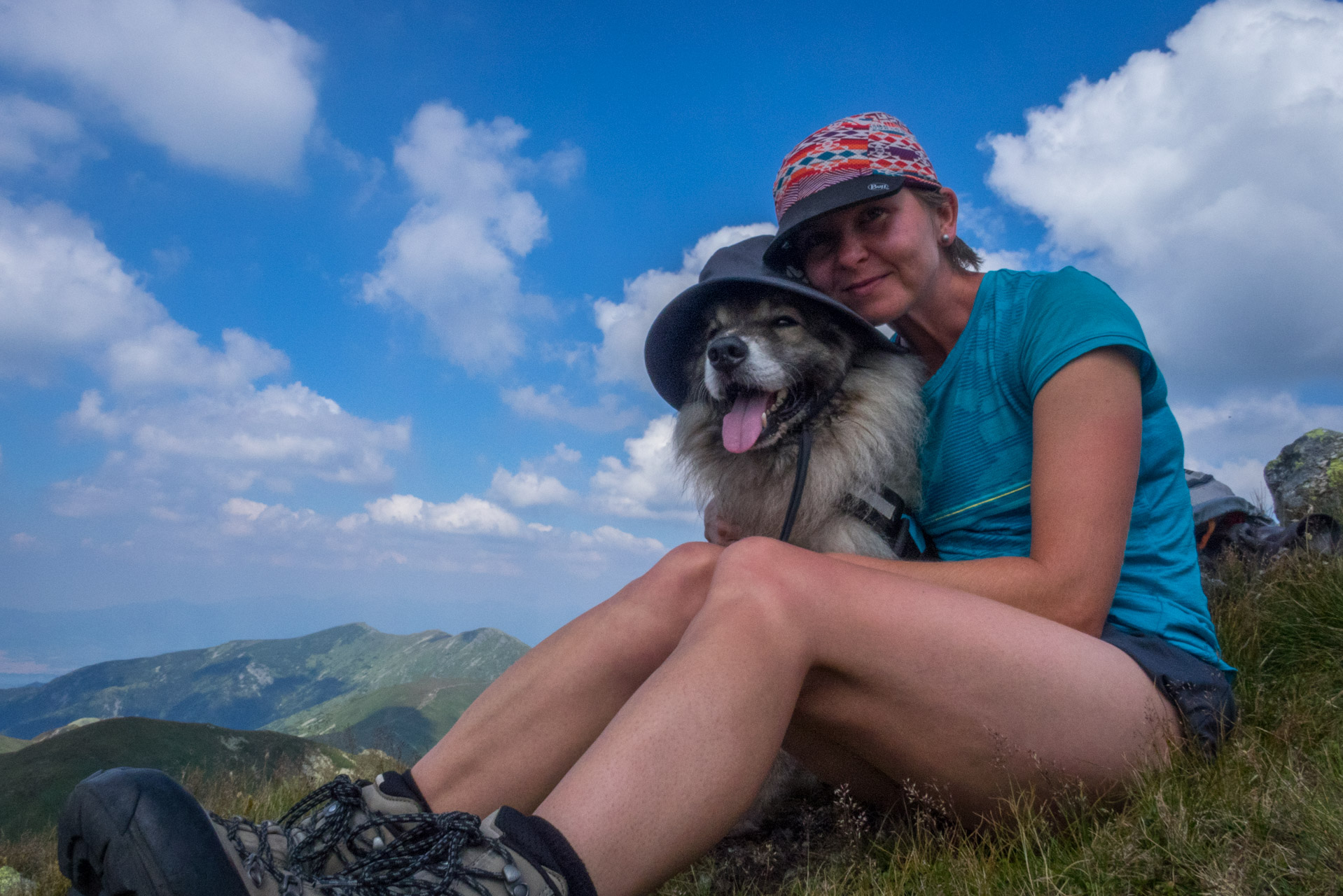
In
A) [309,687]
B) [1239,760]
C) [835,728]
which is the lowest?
[309,687]

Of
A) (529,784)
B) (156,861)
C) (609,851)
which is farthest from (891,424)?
(156,861)

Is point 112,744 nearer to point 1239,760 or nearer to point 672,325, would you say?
point 672,325

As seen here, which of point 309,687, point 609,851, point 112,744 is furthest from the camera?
point 309,687

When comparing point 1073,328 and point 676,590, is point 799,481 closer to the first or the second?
point 676,590

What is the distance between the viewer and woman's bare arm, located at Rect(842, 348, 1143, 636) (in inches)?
82.8

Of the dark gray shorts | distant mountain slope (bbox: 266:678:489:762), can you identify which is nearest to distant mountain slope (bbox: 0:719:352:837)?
the dark gray shorts

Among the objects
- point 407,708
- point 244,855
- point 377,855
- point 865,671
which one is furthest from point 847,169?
point 407,708

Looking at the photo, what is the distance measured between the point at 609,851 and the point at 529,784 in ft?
2.43

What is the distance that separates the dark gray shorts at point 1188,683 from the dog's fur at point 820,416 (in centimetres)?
102

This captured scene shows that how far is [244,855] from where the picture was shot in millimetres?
1548

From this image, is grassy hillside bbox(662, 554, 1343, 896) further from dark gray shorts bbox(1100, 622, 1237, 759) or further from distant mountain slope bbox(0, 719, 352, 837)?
distant mountain slope bbox(0, 719, 352, 837)

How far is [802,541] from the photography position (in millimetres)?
3328

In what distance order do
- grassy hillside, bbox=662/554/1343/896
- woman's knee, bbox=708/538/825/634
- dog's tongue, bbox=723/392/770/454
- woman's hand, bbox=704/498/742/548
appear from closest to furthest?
grassy hillside, bbox=662/554/1343/896, woman's knee, bbox=708/538/825/634, dog's tongue, bbox=723/392/770/454, woman's hand, bbox=704/498/742/548

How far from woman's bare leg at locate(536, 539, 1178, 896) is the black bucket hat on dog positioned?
52.8 inches
